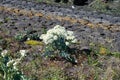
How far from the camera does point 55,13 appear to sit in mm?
19156

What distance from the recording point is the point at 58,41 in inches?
456

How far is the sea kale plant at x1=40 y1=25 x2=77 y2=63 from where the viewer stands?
1144 centimetres

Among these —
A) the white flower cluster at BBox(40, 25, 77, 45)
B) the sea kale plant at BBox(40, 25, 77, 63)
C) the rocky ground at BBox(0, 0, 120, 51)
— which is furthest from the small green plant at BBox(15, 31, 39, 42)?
the white flower cluster at BBox(40, 25, 77, 45)

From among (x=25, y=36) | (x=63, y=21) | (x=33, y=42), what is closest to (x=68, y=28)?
(x=63, y=21)

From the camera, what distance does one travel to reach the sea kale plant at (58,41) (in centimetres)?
1144

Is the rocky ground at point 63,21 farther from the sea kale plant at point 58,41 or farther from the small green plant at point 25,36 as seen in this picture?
the sea kale plant at point 58,41

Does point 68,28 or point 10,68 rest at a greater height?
point 10,68

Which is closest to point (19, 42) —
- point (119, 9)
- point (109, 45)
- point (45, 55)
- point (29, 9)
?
point (45, 55)

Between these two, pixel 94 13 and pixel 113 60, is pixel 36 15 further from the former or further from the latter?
pixel 113 60

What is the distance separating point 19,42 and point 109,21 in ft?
19.7

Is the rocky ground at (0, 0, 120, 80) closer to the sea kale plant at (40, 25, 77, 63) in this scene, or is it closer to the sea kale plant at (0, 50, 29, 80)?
the sea kale plant at (40, 25, 77, 63)

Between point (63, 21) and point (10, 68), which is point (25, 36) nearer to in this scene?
point (63, 21)

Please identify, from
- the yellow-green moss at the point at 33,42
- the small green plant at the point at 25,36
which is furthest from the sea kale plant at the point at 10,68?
the small green plant at the point at 25,36

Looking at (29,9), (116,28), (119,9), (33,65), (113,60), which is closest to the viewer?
(33,65)
